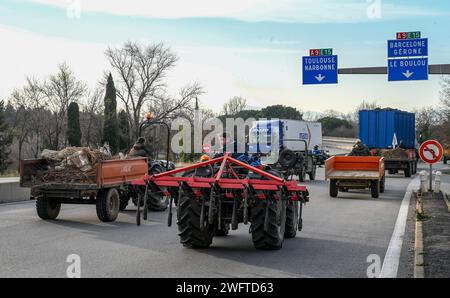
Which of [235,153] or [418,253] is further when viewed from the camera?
[235,153]

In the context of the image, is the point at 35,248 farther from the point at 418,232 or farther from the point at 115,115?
the point at 115,115

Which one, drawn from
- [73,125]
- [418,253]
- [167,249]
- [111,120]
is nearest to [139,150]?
[167,249]

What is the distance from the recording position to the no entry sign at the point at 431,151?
19844mm

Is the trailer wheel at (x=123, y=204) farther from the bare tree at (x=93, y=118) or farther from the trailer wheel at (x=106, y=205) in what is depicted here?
the bare tree at (x=93, y=118)

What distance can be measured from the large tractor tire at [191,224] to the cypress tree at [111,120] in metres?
51.1

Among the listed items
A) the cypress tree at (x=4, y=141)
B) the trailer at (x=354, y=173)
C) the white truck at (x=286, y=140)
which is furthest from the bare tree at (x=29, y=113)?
the trailer at (x=354, y=173)

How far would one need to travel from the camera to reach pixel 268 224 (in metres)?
9.61

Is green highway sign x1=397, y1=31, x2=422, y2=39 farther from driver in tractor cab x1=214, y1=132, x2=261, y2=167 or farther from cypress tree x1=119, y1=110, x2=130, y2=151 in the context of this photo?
cypress tree x1=119, y1=110, x2=130, y2=151

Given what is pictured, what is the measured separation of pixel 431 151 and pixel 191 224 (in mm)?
12460

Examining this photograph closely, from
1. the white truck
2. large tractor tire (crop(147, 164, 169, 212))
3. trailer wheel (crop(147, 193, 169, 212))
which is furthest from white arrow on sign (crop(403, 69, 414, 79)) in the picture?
trailer wheel (crop(147, 193, 169, 212))

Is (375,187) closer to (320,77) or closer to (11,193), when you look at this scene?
(320,77)

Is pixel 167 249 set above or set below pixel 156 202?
below
